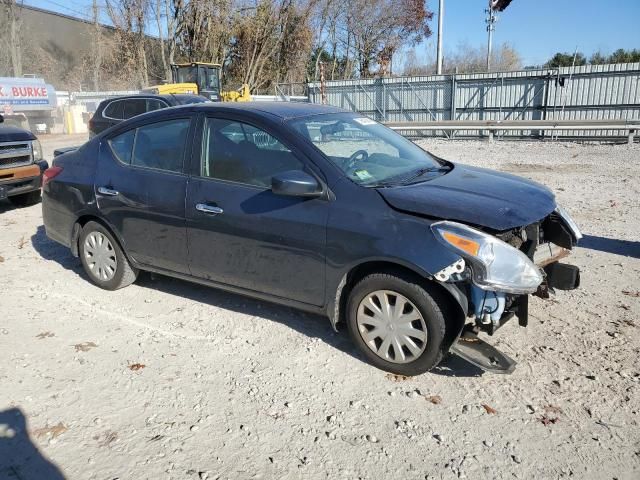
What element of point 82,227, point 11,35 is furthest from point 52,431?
point 11,35

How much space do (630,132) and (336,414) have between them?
16693mm

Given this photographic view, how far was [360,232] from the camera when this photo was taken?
3473mm

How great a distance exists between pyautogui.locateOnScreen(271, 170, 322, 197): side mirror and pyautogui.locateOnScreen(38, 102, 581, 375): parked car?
1 cm

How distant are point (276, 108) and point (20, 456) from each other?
2.92 metres

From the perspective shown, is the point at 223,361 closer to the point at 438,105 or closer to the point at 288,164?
the point at 288,164

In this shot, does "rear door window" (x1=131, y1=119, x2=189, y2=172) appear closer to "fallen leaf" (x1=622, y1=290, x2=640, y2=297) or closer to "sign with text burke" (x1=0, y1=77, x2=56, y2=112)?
"fallen leaf" (x1=622, y1=290, x2=640, y2=297)

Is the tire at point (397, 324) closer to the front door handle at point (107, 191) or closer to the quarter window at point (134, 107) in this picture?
the front door handle at point (107, 191)

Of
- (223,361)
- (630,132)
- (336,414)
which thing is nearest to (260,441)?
(336,414)

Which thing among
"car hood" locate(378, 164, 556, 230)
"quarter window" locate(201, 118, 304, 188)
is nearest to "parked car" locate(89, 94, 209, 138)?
"quarter window" locate(201, 118, 304, 188)

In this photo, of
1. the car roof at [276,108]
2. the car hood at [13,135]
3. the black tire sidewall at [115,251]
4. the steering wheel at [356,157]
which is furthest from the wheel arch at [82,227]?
the car hood at [13,135]

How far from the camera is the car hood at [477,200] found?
10.8 ft

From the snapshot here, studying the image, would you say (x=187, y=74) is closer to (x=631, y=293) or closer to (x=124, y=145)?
(x=124, y=145)

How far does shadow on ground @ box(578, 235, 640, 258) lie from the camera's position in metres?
5.93

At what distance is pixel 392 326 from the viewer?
349 cm
